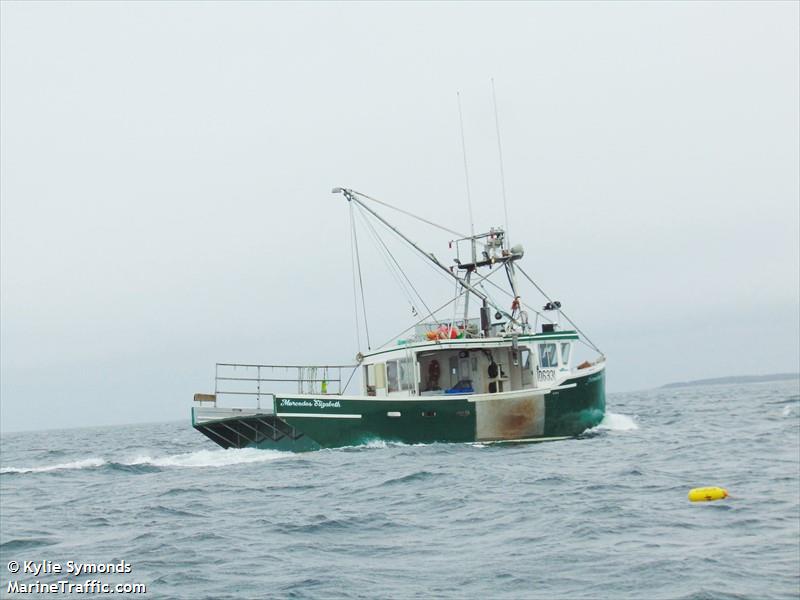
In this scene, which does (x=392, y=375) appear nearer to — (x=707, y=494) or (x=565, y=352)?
(x=565, y=352)

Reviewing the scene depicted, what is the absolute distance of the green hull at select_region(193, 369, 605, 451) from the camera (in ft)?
94.4

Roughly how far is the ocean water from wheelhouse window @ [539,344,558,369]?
11.5ft

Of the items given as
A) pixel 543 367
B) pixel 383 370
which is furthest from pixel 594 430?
pixel 383 370

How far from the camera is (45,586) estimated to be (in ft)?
42.4

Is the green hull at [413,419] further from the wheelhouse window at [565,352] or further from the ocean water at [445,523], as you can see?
the wheelhouse window at [565,352]

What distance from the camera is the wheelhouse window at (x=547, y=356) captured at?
3106 cm

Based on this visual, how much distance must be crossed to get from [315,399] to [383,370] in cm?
310

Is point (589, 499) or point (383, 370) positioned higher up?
point (383, 370)

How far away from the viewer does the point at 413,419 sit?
2883 cm

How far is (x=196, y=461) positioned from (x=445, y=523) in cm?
1679

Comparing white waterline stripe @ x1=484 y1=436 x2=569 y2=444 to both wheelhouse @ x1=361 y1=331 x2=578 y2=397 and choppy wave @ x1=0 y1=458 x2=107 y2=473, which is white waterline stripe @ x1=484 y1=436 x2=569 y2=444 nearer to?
wheelhouse @ x1=361 y1=331 x2=578 y2=397

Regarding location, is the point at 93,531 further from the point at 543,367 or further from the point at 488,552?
the point at 543,367

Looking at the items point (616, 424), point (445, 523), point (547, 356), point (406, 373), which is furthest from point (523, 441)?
point (445, 523)

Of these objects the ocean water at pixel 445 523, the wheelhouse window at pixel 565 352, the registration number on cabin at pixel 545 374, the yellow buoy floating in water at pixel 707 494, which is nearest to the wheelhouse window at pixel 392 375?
the ocean water at pixel 445 523
